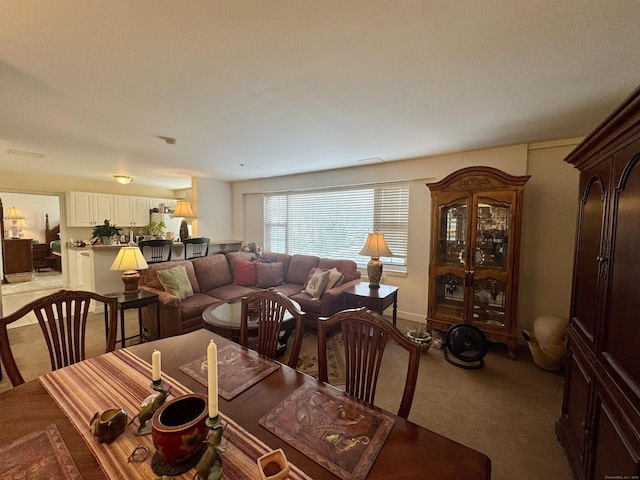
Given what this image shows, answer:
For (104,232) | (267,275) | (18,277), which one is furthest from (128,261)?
(18,277)

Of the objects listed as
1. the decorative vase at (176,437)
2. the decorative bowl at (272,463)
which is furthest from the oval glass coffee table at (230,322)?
the decorative bowl at (272,463)

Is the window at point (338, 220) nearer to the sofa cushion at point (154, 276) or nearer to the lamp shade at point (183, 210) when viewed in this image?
the lamp shade at point (183, 210)

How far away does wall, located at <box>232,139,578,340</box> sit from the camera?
3010 millimetres

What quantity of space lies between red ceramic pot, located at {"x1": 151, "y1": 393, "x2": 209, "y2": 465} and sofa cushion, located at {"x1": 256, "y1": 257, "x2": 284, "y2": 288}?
11.1ft

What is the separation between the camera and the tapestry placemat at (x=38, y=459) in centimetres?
74

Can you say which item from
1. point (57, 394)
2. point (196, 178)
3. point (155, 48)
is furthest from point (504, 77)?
point (196, 178)

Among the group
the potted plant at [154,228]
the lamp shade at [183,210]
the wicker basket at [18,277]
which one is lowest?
the wicker basket at [18,277]

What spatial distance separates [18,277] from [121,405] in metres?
8.39

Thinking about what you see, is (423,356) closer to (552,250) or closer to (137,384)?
(552,250)

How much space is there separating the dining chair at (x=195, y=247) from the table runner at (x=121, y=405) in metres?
3.53

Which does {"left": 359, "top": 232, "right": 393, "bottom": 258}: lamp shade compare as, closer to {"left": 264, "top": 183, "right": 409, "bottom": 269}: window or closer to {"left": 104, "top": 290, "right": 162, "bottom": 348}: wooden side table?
{"left": 264, "top": 183, "right": 409, "bottom": 269}: window

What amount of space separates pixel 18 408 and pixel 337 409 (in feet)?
3.83

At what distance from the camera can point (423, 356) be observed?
9.73ft

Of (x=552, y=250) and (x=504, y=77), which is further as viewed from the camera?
(x=552, y=250)
